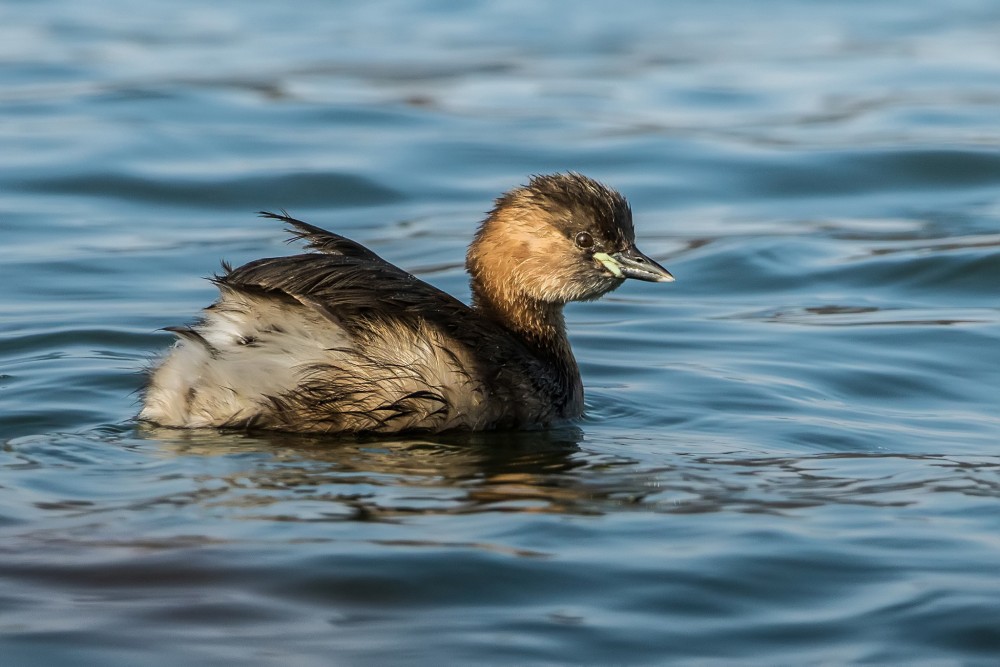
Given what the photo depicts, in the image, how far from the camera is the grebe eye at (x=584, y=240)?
23.4 feet

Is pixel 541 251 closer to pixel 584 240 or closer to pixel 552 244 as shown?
pixel 552 244

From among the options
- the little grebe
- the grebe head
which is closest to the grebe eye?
the grebe head

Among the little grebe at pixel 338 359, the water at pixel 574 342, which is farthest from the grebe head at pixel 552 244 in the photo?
the water at pixel 574 342

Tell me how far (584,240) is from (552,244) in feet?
0.51

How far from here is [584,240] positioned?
23.5ft

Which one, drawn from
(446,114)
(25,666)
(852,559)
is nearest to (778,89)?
(446,114)

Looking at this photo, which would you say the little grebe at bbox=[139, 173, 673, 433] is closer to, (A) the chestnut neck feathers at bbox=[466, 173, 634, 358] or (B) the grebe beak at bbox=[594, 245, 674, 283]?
(A) the chestnut neck feathers at bbox=[466, 173, 634, 358]

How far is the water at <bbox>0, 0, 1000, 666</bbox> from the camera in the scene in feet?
15.6

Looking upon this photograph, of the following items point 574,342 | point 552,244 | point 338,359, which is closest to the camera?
point 338,359

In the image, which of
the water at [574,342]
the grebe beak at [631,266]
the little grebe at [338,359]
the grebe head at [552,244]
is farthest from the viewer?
the grebe beak at [631,266]

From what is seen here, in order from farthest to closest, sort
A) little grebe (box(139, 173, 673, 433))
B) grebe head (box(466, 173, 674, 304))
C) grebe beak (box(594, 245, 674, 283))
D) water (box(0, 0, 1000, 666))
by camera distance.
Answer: grebe beak (box(594, 245, 674, 283)) < grebe head (box(466, 173, 674, 304)) < little grebe (box(139, 173, 673, 433)) < water (box(0, 0, 1000, 666))

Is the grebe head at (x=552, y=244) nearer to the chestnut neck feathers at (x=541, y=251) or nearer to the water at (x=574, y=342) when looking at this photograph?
the chestnut neck feathers at (x=541, y=251)

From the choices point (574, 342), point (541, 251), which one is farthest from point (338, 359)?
point (574, 342)

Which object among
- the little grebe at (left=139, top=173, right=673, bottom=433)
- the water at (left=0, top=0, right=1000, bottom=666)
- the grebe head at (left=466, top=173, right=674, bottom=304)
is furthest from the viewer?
the grebe head at (left=466, top=173, right=674, bottom=304)
